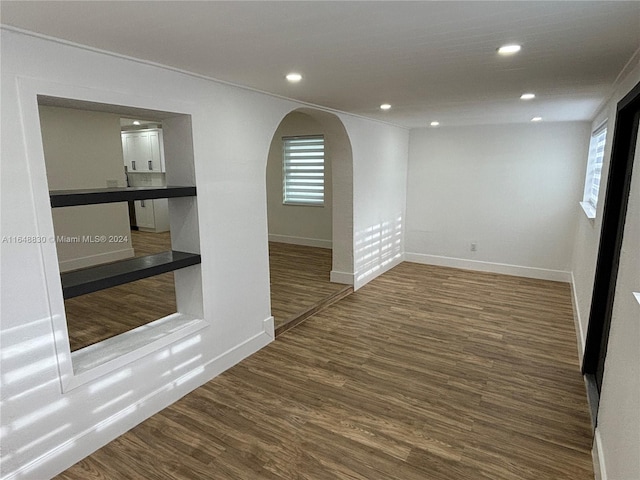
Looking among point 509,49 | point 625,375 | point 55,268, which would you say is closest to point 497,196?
point 509,49

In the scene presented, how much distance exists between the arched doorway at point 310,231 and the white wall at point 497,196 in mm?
1592

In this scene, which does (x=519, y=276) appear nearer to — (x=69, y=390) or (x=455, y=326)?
(x=455, y=326)

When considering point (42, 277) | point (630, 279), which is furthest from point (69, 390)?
point (630, 279)

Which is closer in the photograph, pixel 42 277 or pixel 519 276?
pixel 42 277

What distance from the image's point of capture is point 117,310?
4059mm

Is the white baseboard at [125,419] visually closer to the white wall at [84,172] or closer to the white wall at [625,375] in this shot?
the white wall at [625,375]

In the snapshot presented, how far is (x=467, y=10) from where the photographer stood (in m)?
1.45

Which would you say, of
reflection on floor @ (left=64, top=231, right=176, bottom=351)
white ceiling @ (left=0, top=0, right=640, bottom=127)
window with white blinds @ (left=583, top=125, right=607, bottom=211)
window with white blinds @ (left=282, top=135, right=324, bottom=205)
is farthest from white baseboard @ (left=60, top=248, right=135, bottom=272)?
window with white blinds @ (left=583, top=125, right=607, bottom=211)

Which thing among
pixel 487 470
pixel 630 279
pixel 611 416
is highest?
pixel 630 279

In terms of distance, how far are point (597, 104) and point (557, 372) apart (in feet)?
8.39

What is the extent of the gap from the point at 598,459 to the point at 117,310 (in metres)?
4.20

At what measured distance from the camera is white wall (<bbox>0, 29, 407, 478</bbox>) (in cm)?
174

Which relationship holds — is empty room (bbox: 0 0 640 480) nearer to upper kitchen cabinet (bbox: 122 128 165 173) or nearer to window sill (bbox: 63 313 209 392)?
window sill (bbox: 63 313 209 392)

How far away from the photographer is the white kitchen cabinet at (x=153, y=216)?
8.24 meters
